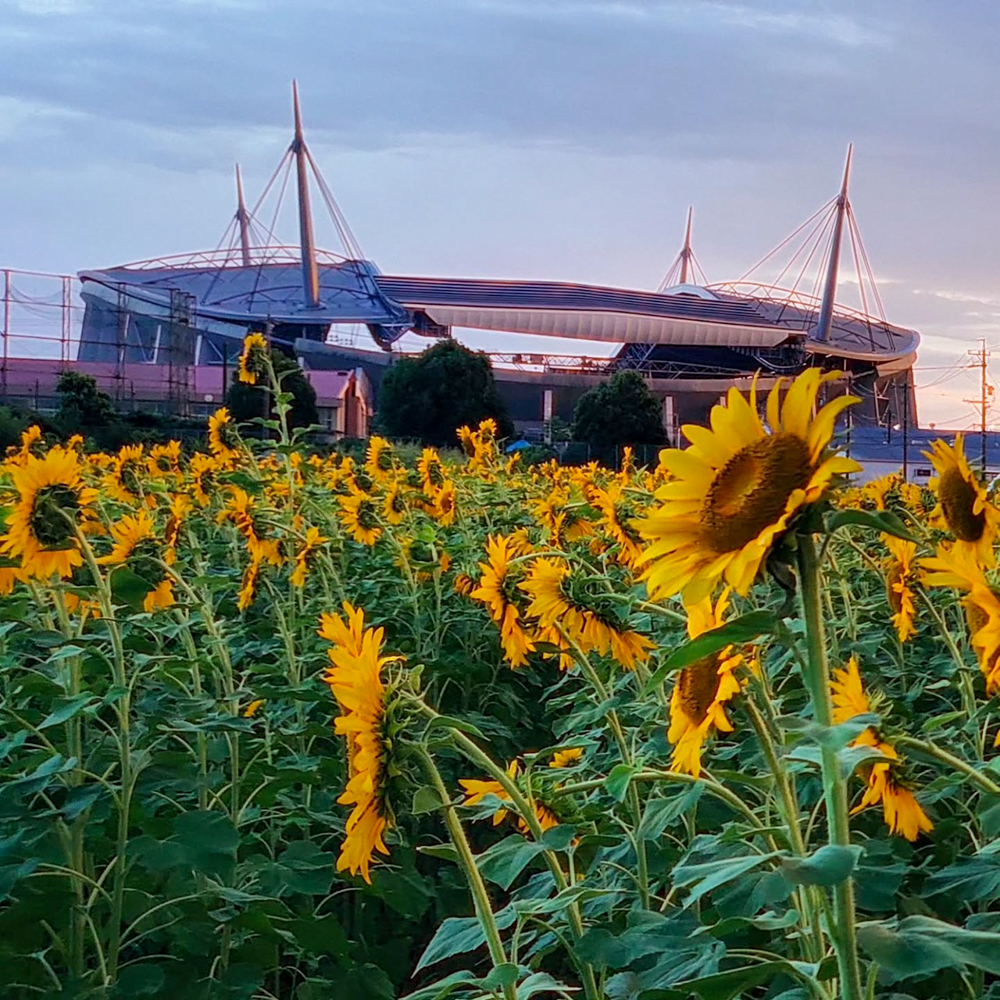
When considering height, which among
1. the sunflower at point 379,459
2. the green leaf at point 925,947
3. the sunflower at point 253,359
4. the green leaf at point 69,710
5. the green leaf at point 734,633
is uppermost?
the sunflower at point 253,359

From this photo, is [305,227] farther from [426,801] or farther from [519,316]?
[426,801]

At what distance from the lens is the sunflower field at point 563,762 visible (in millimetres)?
873

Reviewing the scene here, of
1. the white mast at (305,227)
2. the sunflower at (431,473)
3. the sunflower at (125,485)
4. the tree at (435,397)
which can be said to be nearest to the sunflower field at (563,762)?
the sunflower at (125,485)

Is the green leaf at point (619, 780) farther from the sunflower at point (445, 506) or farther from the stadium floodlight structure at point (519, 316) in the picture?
the stadium floodlight structure at point (519, 316)

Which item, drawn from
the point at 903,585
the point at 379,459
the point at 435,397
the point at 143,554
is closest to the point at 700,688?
the point at 903,585

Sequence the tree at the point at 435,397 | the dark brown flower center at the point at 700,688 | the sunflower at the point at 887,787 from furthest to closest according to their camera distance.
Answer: the tree at the point at 435,397 < the sunflower at the point at 887,787 < the dark brown flower center at the point at 700,688

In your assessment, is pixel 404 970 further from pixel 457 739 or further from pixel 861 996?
pixel 861 996

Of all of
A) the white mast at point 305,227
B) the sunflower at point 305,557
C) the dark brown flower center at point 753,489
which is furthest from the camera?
the white mast at point 305,227

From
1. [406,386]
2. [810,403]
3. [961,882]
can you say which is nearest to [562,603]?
[961,882]

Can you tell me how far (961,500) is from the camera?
137cm

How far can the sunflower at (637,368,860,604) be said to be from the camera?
2.67 feet

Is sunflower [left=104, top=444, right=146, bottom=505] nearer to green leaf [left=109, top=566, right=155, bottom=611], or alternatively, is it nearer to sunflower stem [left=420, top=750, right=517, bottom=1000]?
green leaf [left=109, top=566, right=155, bottom=611]

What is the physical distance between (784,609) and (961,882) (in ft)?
1.88

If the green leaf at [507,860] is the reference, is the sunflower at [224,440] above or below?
above
